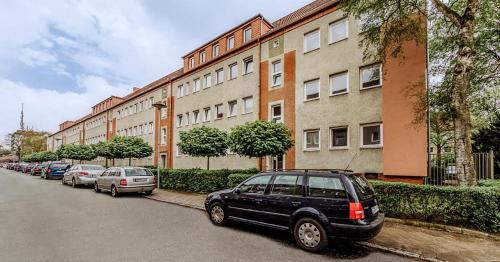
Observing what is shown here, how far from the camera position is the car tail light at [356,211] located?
19.0 ft

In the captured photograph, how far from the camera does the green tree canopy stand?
13.4 meters

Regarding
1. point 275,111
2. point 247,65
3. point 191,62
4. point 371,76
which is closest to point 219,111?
point 247,65

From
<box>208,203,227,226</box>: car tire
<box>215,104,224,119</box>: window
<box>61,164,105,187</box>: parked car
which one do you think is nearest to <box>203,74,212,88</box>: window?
<box>215,104,224,119</box>: window

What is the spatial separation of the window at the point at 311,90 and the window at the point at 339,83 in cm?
93

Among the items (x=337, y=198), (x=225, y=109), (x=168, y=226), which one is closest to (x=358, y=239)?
(x=337, y=198)

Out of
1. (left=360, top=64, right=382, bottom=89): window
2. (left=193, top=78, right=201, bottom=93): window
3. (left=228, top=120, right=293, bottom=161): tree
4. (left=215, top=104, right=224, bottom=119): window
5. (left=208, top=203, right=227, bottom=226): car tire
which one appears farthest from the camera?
(left=193, top=78, right=201, bottom=93): window

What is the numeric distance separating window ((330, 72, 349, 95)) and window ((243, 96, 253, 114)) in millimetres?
6241

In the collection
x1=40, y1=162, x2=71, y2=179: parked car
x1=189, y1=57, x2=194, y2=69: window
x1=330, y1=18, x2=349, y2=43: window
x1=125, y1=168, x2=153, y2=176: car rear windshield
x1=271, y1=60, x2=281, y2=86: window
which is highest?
x1=189, y1=57, x2=194, y2=69: window

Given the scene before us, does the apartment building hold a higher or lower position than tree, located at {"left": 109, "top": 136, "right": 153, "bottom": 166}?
higher

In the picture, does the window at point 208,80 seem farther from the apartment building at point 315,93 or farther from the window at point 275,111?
the window at point 275,111

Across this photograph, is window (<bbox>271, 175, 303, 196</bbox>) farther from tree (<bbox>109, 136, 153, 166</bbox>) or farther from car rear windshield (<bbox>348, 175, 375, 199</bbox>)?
tree (<bbox>109, 136, 153, 166</bbox>)

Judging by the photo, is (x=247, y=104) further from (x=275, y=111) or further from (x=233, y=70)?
(x=233, y=70)

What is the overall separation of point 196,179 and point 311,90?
807 centimetres

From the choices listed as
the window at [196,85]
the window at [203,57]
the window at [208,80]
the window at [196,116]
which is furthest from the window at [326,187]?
the window at [203,57]
